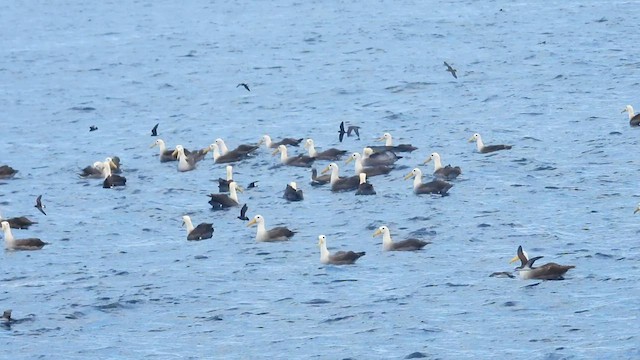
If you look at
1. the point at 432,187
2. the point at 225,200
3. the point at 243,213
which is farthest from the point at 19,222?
the point at 432,187

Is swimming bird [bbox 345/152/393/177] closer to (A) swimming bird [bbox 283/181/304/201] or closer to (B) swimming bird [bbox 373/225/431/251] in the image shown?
(A) swimming bird [bbox 283/181/304/201]

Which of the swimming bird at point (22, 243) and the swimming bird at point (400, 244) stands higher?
the swimming bird at point (400, 244)

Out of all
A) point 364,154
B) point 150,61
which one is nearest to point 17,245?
point 364,154

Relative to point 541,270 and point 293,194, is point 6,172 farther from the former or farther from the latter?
point 541,270

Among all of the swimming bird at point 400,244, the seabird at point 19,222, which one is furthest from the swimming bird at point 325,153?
the swimming bird at point 400,244

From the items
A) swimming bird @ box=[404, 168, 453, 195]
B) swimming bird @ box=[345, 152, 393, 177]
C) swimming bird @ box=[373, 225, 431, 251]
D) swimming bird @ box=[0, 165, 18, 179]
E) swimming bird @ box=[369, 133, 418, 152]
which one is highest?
swimming bird @ box=[373, 225, 431, 251]

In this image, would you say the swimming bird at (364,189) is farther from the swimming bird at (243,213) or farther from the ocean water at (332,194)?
the swimming bird at (243,213)

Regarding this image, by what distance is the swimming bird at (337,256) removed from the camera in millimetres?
30906

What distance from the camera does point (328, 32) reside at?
66562mm

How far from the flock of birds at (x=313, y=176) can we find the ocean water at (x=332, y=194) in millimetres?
262

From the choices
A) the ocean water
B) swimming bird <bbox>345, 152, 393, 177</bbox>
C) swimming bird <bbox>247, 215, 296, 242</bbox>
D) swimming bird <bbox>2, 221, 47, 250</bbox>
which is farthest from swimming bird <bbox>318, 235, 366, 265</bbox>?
swimming bird <bbox>345, 152, 393, 177</bbox>

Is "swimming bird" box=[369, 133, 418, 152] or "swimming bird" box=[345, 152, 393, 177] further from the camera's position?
"swimming bird" box=[369, 133, 418, 152]

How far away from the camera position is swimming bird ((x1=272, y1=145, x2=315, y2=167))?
39.8 meters

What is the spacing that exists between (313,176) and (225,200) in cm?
285
